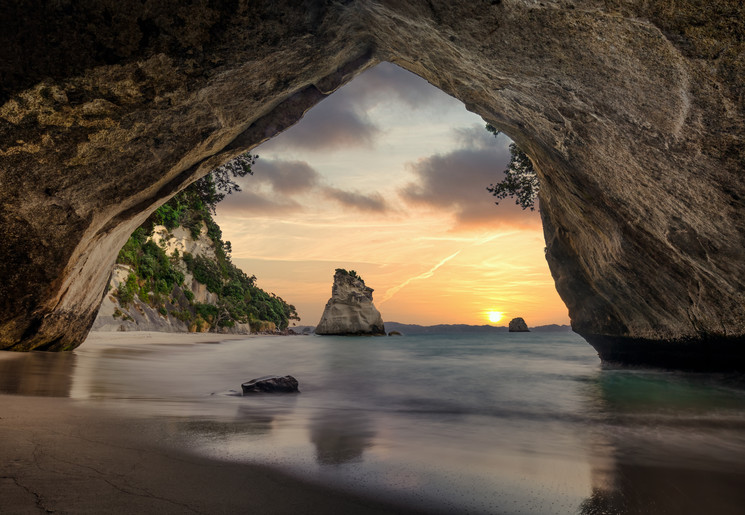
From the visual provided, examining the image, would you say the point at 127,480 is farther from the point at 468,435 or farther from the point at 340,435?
the point at 468,435

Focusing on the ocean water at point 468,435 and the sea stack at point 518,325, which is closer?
the ocean water at point 468,435

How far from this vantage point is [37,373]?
20.8 ft

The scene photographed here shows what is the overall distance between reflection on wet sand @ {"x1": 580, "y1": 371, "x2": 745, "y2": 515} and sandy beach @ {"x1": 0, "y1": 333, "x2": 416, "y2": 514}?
6.06 ft

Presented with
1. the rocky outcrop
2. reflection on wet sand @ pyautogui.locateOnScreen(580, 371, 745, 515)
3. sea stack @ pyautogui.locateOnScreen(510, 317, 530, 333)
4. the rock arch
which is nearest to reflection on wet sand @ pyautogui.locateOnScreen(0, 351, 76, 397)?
the rock arch

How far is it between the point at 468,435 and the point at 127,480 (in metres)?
3.52

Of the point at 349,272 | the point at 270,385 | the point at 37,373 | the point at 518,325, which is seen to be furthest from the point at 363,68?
the point at 518,325

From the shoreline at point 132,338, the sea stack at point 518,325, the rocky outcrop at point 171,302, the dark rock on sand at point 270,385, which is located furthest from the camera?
the sea stack at point 518,325

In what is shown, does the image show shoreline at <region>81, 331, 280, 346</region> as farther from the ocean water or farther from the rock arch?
the ocean water

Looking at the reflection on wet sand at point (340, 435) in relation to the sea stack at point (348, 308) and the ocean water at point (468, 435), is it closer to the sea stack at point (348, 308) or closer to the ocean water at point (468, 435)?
the ocean water at point (468, 435)

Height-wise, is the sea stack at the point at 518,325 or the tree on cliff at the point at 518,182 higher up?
the tree on cliff at the point at 518,182

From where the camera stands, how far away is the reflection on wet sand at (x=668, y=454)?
9.06 feet

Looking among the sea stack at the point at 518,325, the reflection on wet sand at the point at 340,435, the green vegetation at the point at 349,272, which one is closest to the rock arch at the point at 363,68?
the reflection on wet sand at the point at 340,435

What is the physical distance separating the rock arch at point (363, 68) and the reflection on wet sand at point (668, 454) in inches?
62.5

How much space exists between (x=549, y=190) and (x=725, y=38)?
6342mm
